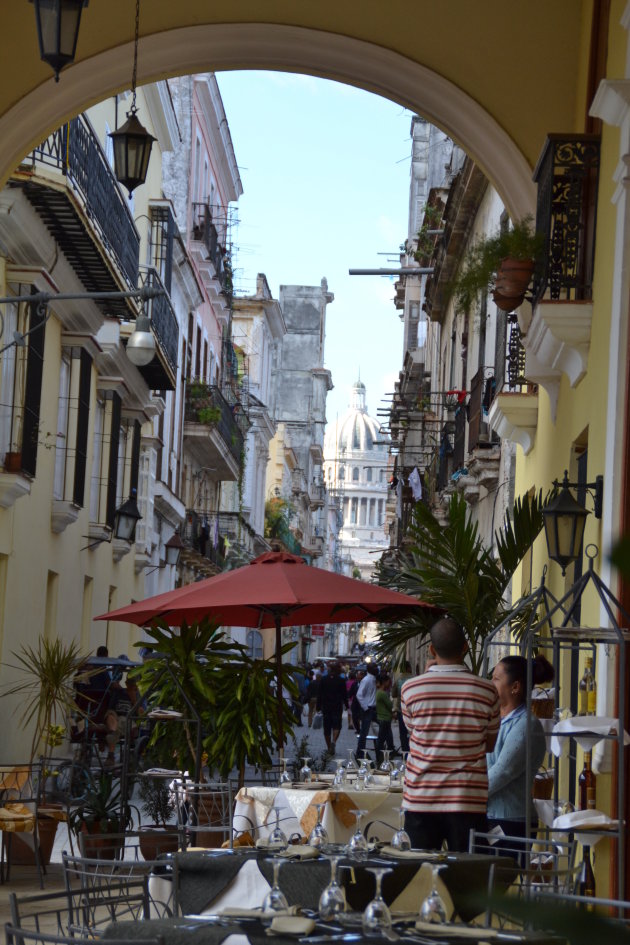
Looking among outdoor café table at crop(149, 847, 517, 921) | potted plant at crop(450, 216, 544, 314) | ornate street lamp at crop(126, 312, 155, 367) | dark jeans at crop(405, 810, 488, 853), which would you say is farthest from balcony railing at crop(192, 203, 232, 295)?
outdoor café table at crop(149, 847, 517, 921)

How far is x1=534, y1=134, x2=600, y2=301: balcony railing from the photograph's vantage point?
29.1 feet

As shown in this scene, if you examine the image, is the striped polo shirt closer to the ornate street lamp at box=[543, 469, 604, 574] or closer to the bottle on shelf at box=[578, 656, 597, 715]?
the bottle on shelf at box=[578, 656, 597, 715]

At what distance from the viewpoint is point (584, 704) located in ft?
24.5

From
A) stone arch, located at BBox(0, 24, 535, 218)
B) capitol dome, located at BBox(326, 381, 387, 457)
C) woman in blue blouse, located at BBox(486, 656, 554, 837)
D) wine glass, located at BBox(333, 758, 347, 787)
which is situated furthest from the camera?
capitol dome, located at BBox(326, 381, 387, 457)

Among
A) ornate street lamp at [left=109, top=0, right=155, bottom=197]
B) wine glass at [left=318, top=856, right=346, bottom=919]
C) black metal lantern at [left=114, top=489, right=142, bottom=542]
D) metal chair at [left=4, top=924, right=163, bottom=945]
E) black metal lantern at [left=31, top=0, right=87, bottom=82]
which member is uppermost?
ornate street lamp at [left=109, top=0, right=155, bottom=197]

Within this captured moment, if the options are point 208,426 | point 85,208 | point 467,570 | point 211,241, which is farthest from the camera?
point 211,241

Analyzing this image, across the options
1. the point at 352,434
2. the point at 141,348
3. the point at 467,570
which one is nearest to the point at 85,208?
the point at 141,348

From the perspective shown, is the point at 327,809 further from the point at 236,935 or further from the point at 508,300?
the point at 236,935

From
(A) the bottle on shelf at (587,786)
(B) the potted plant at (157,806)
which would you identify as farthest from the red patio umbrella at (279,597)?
(A) the bottle on shelf at (587,786)

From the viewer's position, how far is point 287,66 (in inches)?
427

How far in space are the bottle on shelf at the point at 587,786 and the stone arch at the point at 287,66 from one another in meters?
4.41

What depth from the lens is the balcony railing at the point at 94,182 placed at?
50.3 ft

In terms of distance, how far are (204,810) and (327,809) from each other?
258cm

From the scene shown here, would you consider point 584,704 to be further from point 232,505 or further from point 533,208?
point 232,505
